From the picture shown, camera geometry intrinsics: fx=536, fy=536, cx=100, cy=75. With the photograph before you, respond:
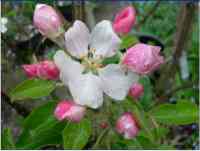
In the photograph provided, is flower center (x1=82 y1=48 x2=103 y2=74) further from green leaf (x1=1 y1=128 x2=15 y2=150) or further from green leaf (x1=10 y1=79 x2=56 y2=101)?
green leaf (x1=1 y1=128 x2=15 y2=150)

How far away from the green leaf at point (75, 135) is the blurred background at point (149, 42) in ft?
0.73

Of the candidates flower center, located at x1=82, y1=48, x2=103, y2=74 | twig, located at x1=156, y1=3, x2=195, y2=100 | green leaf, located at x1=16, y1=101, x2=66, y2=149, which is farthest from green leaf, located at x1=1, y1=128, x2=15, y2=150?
twig, located at x1=156, y1=3, x2=195, y2=100

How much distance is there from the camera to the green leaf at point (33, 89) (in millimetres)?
988

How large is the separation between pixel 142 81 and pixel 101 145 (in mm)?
547

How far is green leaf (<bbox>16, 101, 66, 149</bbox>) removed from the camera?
3.49 feet

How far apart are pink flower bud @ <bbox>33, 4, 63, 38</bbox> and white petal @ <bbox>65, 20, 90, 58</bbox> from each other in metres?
0.02

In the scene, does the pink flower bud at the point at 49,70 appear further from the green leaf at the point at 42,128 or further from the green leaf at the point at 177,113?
the green leaf at the point at 177,113

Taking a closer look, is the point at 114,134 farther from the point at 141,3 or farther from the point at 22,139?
the point at 141,3

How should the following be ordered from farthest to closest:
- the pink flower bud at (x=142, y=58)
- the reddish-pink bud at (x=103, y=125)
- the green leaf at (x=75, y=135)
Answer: the reddish-pink bud at (x=103, y=125) → the green leaf at (x=75, y=135) → the pink flower bud at (x=142, y=58)

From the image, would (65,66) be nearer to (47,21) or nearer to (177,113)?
(47,21)

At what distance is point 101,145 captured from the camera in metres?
1.14

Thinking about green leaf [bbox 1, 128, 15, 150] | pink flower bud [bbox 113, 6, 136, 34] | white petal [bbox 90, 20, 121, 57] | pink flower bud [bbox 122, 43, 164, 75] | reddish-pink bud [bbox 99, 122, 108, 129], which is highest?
pink flower bud [bbox 113, 6, 136, 34]

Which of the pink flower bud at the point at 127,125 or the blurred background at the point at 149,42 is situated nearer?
the pink flower bud at the point at 127,125

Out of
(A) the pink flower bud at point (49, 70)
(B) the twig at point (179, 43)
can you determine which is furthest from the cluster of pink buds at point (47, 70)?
(B) the twig at point (179, 43)
